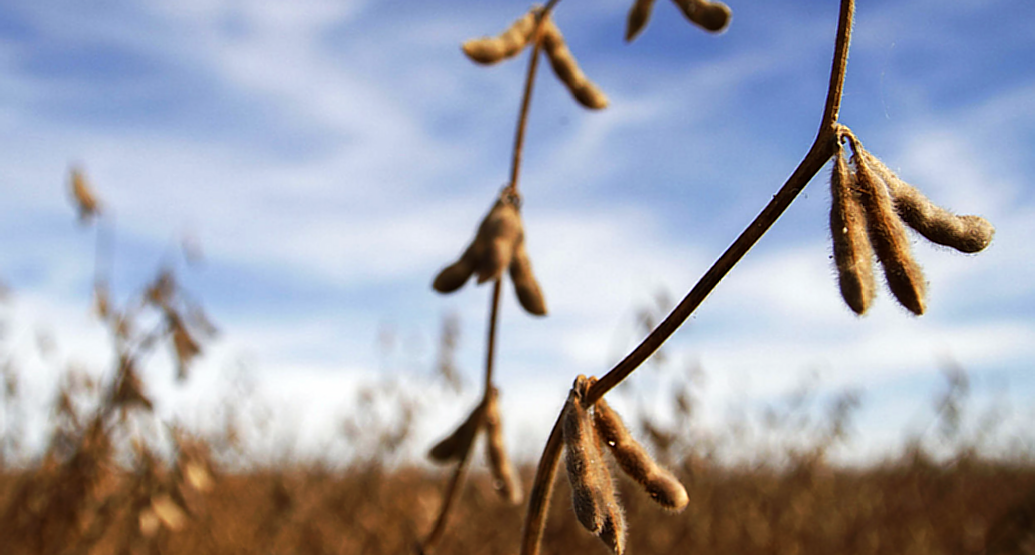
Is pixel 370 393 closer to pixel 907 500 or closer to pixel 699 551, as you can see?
pixel 699 551

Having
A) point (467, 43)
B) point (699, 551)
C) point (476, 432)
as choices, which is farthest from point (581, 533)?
point (467, 43)

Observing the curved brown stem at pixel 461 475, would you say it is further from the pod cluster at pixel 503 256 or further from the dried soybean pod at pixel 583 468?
the dried soybean pod at pixel 583 468

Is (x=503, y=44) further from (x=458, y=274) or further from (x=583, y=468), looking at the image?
(x=583, y=468)

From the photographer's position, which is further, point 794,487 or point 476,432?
point 794,487

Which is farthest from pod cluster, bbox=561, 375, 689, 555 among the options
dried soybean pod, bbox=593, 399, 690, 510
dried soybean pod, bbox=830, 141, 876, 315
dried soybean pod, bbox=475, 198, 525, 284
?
dried soybean pod, bbox=475, 198, 525, 284

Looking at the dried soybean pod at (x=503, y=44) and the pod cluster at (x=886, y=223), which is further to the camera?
the dried soybean pod at (x=503, y=44)

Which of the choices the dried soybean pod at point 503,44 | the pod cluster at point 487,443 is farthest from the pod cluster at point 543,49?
the pod cluster at point 487,443

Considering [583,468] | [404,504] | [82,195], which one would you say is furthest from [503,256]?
[404,504]

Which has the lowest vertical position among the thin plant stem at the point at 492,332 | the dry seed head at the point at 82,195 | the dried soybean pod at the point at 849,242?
the dry seed head at the point at 82,195
